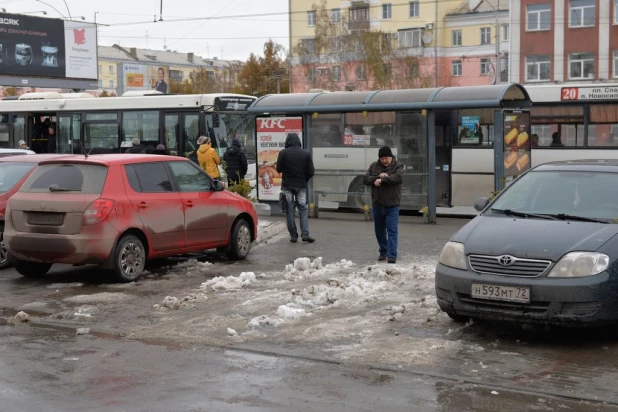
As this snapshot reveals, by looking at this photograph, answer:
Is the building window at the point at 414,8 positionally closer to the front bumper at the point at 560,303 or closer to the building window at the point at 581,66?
the building window at the point at 581,66

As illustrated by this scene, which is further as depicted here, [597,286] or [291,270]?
[291,270]

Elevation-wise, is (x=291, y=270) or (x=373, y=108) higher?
(x=373, y=108)

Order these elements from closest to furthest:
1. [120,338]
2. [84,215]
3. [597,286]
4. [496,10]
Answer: [597,286] → [120,338] → [84,215] → [496,10]

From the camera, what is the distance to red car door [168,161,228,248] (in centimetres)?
1298

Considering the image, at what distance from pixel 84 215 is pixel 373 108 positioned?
9198mm

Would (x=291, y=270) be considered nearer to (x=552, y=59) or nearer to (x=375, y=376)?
(x=375, y=376)

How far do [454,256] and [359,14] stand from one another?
7825 cm

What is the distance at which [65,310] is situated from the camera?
10.2m

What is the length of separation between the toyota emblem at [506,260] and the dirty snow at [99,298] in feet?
15.3

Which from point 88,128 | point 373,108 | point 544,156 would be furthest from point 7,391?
point 88,128

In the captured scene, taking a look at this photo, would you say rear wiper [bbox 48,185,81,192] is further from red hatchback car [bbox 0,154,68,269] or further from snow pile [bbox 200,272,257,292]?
snow pile [bbox 200,272,257,292]

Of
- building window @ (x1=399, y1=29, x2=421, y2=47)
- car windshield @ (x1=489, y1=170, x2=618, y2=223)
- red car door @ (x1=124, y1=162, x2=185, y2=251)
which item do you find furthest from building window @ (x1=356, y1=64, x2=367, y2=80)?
car windshield @ (x1=489, y1=170, x2=618, y2=223)

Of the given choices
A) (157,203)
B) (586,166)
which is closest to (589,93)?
(586,166)

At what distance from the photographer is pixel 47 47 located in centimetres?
5312
